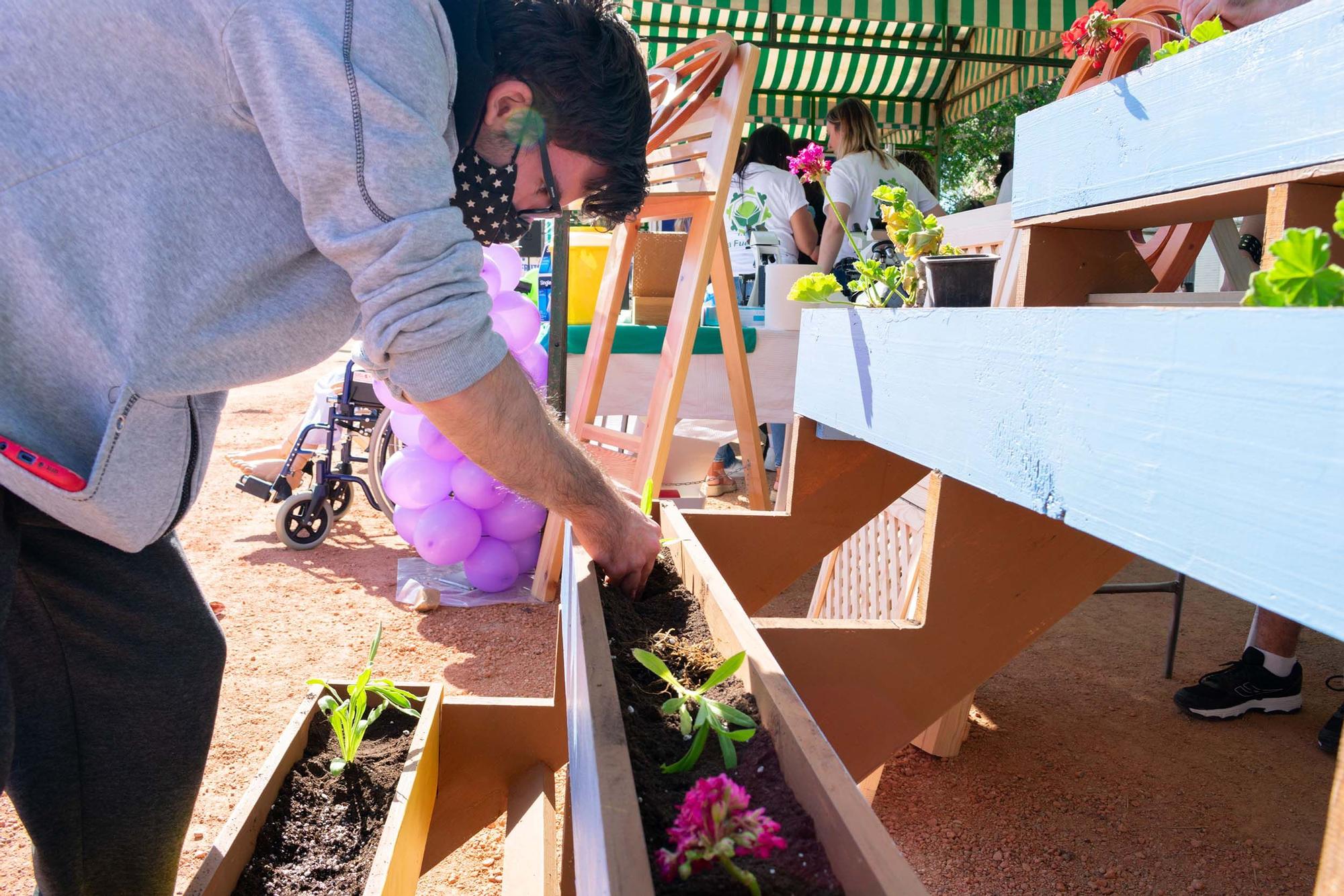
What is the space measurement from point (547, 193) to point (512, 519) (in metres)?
2.23

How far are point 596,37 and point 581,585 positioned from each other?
29.0 inches

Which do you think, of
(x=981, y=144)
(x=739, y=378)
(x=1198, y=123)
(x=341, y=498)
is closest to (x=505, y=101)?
(x=1198, y=123)

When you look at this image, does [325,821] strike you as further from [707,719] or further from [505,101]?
[505,101]

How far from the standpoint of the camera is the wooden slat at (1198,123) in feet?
2.10

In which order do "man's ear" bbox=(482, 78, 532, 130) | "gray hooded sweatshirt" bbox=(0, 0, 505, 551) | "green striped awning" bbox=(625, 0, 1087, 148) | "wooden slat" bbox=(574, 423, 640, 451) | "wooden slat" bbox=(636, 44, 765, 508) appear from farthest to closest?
1. "green striped awning" bbox=(625, 0, 1087, 148)
2. "wooden slat" bbox=(574, 423, 640, 451)
3. "wooden slat" bbox=(636, 44, 765, 508)
4. "man's ear" bbox=(482, 78, 532, 130)
5. "gray hooded sweatshirt" bbox=(0, 0, 505, 551)

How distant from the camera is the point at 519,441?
3.60ft

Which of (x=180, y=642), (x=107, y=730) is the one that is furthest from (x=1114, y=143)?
(x=107, y=730)

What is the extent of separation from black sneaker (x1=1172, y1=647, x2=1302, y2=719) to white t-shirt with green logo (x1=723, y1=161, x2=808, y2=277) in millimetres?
2662

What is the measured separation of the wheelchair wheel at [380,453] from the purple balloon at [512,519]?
2.47 feet

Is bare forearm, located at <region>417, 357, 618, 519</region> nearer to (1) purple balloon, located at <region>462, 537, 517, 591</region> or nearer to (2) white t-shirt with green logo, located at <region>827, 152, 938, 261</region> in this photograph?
(1) purple balloon, located at <region>462, 537, 517, 591</region>

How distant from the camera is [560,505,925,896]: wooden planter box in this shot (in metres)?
0.54

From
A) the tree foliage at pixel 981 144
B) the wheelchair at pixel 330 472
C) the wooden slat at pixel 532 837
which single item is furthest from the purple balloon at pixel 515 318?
the tree foliage at pixel 981 144

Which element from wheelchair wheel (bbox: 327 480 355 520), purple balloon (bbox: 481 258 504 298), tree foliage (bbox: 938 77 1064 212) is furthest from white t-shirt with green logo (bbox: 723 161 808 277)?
tree foliage (bbox: 938 77 1064 212)

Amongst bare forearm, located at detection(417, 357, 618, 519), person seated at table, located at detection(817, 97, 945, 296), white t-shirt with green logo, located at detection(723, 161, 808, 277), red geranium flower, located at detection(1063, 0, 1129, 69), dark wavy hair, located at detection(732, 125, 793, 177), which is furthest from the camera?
dark wavy hair, located at detection(732, 125, 793, 177)
